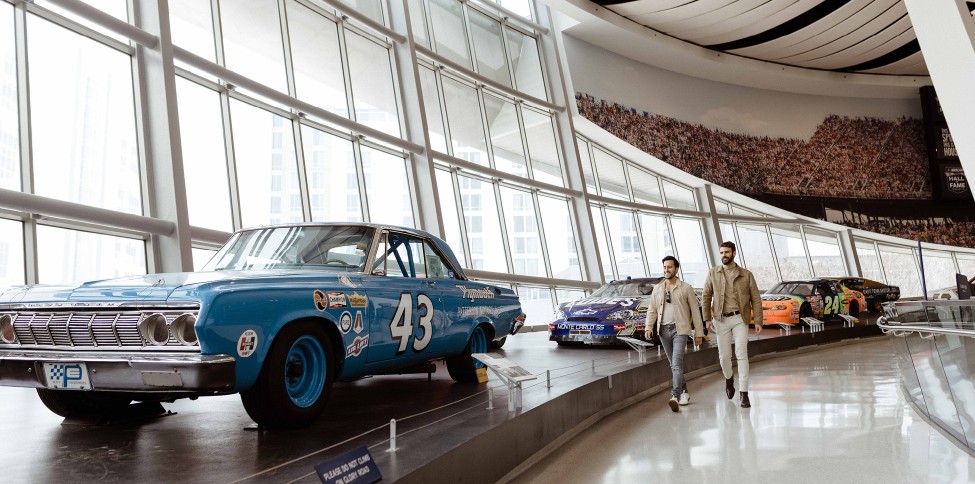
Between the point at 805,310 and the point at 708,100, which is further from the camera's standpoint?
the point at 708,100

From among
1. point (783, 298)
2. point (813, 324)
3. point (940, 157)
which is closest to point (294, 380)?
point (813, 324)

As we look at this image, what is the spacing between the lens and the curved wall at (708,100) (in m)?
22.6

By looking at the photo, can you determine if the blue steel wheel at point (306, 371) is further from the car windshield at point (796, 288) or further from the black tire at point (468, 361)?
the car windshield at point (796, 288)

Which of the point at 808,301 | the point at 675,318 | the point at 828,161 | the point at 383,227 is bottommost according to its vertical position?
the point at 808,301

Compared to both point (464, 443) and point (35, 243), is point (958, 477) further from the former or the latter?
point (35, 243)

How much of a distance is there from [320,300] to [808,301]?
14.8 meters

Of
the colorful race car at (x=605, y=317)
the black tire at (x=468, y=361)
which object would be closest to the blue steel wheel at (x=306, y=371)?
the black tire at (x=468, y=361)

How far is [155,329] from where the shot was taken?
130 inches

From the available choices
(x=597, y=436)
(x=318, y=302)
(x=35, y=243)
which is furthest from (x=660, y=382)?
(x=35, y=243)

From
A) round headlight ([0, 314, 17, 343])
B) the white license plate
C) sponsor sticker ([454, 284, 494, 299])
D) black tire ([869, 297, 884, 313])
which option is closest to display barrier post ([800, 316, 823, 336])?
black tire ([869, 297, 884, 313])

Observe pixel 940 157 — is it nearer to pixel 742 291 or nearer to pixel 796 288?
pixel 796 288

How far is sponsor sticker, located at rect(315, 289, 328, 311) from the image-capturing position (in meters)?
3.83

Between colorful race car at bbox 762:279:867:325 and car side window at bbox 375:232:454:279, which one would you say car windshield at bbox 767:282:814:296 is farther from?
car side window at bbox 375:232:454:279

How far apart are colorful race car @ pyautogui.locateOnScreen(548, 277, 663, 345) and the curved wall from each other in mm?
11991
